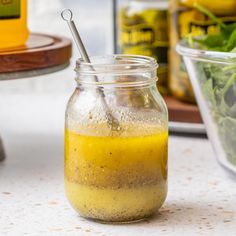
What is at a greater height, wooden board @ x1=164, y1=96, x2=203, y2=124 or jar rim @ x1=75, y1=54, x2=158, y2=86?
jar rim @ x1=75, y1=54, x2=158, y2=86

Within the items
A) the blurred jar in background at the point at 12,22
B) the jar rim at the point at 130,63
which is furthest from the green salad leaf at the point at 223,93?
the blurred jar in background at the point at 12,22

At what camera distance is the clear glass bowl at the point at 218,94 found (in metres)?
1.04

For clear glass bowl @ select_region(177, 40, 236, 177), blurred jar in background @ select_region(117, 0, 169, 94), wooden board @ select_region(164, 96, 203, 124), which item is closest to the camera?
clear glass bowl @ select_region(177, 40, 236, 177)

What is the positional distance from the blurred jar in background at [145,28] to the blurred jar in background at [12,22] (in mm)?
340

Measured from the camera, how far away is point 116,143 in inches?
34.0

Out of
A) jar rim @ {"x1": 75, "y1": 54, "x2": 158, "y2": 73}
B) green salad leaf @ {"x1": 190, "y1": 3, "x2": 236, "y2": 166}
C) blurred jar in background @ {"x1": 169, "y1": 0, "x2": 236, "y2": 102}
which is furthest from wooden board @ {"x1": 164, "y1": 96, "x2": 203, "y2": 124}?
jar rim @ {"x1": 75, "y1": 54, "x2": 158, "y2": 73}

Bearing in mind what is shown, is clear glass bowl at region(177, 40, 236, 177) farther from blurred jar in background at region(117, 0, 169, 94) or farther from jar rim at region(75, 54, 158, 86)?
blurred jar in background at region(117, 0, 169, 94)

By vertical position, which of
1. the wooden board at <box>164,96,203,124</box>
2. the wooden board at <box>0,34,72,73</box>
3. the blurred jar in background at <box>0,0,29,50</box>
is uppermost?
the blurred jar in background at <box>0,0,29,50</box>

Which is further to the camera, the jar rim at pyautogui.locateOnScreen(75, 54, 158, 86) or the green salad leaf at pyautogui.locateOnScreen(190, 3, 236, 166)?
the green salad leaf at pyautogui.locateOnScreen(190, 3, 236, 166)

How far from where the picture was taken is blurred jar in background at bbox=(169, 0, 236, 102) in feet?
4.50

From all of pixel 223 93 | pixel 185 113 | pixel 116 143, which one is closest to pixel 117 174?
pixel 116 143

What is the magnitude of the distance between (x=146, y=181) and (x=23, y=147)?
47cm

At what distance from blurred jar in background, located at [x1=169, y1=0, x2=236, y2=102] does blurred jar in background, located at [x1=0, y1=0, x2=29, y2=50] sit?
0.34 m

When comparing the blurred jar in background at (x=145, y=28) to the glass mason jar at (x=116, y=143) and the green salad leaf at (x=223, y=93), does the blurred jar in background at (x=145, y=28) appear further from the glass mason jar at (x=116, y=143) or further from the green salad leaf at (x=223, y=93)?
the glass mason jar at (x=116, y=143)
